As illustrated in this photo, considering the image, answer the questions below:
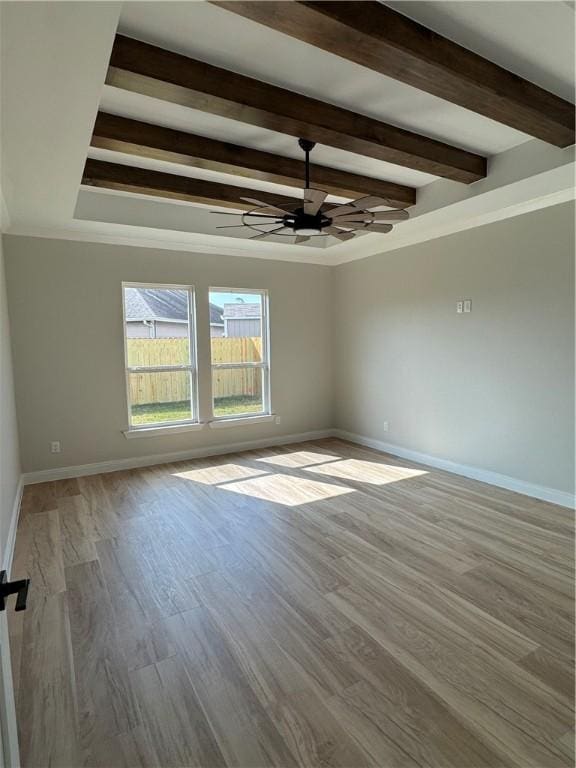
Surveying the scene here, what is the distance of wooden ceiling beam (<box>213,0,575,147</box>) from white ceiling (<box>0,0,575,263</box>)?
72mm

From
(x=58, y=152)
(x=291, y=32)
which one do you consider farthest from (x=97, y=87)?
(x=291, y=32)

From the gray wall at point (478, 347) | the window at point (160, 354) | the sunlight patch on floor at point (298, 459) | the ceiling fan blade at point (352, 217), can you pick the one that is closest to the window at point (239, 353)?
the window at point (160, 354)

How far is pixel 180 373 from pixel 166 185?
7.43 ft

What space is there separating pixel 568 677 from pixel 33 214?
15.9 feet

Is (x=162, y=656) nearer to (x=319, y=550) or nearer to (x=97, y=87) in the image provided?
(x=319, y=550)

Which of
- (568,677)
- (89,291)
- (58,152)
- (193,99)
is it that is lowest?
(568,677)

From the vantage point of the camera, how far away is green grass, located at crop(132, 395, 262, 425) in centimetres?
493

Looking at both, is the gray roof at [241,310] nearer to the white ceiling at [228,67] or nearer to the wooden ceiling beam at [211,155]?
the white ceiling at [228,67]

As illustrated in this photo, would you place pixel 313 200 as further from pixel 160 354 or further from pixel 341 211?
pixel 160 354

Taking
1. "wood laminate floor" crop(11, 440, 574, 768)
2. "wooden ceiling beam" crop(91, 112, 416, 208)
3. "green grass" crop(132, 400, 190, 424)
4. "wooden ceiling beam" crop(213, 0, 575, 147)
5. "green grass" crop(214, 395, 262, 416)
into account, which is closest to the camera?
"wood laminate floor" crop(11, 440, 574, 768)

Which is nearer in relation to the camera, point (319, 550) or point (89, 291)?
point (319, 550)

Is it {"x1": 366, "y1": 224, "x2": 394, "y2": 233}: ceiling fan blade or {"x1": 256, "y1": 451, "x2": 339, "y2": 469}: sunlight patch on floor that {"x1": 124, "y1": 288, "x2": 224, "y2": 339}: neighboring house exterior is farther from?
{"x1": 366, "y1": 224, "x2": 394, "y2": 233}: ceiling fan blade

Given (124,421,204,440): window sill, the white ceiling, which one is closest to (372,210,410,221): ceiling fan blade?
the white ceiling

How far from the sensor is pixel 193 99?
2.25 metres
